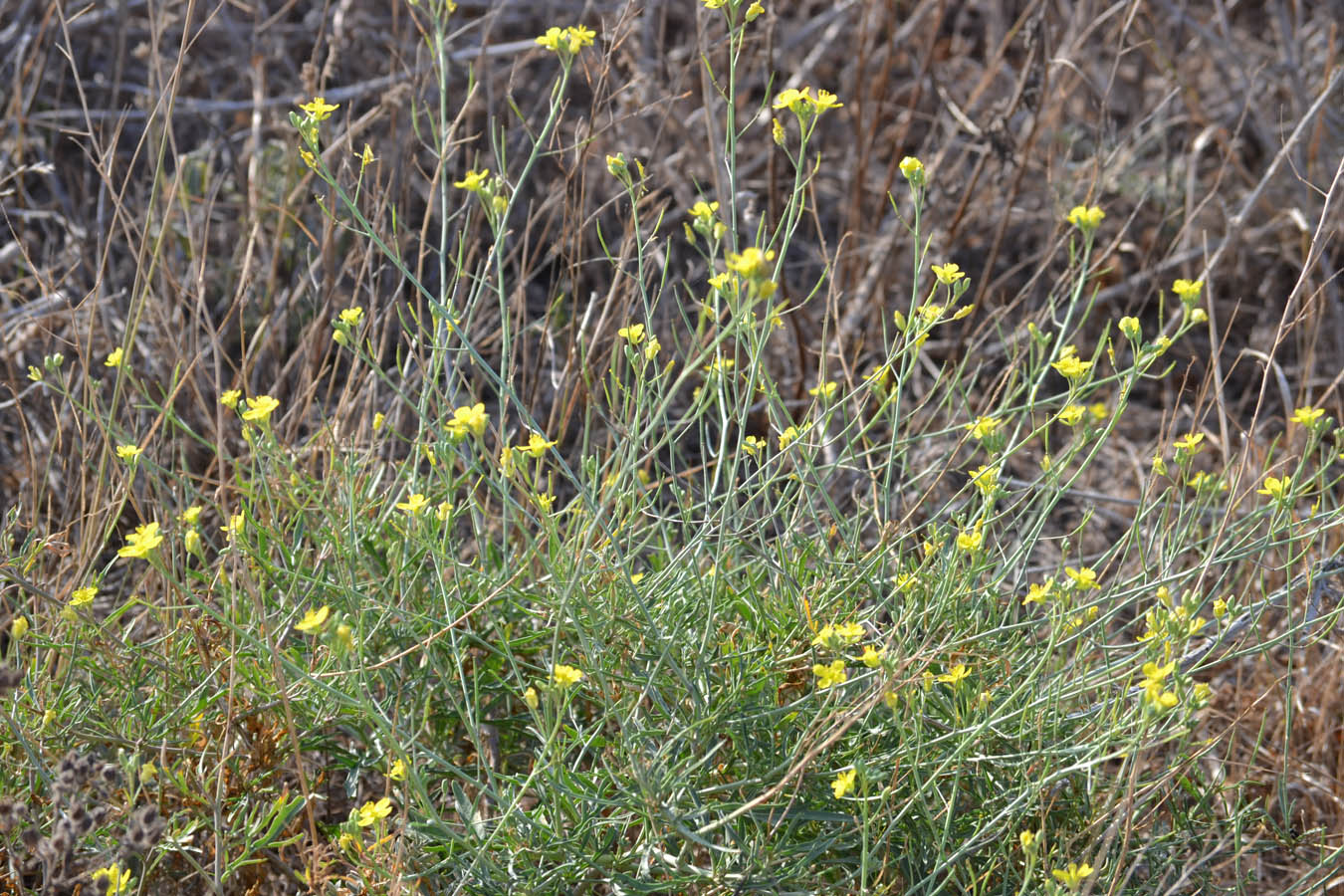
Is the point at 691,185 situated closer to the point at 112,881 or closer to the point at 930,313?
the point at 930,313

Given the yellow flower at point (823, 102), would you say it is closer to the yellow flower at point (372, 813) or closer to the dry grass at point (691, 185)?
the dry grass at point (691, 185)

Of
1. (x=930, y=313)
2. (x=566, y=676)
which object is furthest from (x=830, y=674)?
(x=930, y=313)

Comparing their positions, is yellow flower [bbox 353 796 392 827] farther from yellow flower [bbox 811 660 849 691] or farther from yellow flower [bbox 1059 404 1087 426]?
yellow flower [bbox 1059 404 1087 426]

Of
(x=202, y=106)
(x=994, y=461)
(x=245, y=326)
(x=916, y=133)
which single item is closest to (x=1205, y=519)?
(x=994, y=461)

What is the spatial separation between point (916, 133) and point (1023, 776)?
123 inches

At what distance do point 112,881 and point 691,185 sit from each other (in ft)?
9.11

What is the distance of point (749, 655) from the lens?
1830 millimetres

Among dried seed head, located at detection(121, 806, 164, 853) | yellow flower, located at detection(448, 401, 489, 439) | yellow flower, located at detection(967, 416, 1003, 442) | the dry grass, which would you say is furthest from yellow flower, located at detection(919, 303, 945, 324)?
dried seed head, located at detection(121, 806, 164, 853)

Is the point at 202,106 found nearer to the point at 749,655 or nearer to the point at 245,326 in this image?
the point at 245,326

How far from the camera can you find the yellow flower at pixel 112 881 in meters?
1.43

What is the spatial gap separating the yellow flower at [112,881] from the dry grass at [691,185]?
0.97 metres

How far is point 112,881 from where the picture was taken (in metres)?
1.46

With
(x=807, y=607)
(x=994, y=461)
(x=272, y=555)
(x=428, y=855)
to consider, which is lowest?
(x=428, y=855)

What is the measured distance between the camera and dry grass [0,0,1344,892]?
2.78 meters
